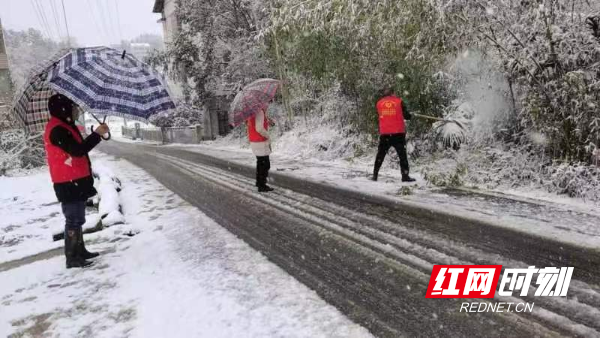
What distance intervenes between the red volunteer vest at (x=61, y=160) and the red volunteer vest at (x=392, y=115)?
521 centimetres

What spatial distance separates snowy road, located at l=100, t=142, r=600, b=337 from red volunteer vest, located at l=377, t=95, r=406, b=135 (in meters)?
1.64

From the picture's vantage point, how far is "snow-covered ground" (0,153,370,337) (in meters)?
3.00

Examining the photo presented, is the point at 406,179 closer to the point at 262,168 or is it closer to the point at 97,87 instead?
the point at 262,168

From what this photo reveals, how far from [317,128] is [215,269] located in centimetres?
1162

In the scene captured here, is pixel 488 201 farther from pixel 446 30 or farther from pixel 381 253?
pixel 446 30

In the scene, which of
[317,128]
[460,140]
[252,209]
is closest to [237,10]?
[317,128]

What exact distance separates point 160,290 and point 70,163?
179 cm

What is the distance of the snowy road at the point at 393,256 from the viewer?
2754 mm

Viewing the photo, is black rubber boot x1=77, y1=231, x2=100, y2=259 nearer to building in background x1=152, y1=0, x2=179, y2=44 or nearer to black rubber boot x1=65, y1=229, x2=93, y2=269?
black rubber boot x1=65, y1=229, x2=93, y2=269

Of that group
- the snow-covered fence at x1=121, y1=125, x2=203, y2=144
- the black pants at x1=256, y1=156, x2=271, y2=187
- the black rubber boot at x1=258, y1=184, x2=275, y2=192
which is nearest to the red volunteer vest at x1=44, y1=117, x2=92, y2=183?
the black pants at x1=256, y1=156, x2=271, y2=187

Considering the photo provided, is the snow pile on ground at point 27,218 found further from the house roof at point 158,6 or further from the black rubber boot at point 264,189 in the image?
the house roof at point 158,6

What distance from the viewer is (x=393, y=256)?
13.0ft

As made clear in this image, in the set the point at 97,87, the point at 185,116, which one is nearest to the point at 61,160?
the point at 97,87

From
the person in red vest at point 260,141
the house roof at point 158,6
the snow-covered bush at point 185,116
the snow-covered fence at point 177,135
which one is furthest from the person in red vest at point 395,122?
the house roof at point 158,6
